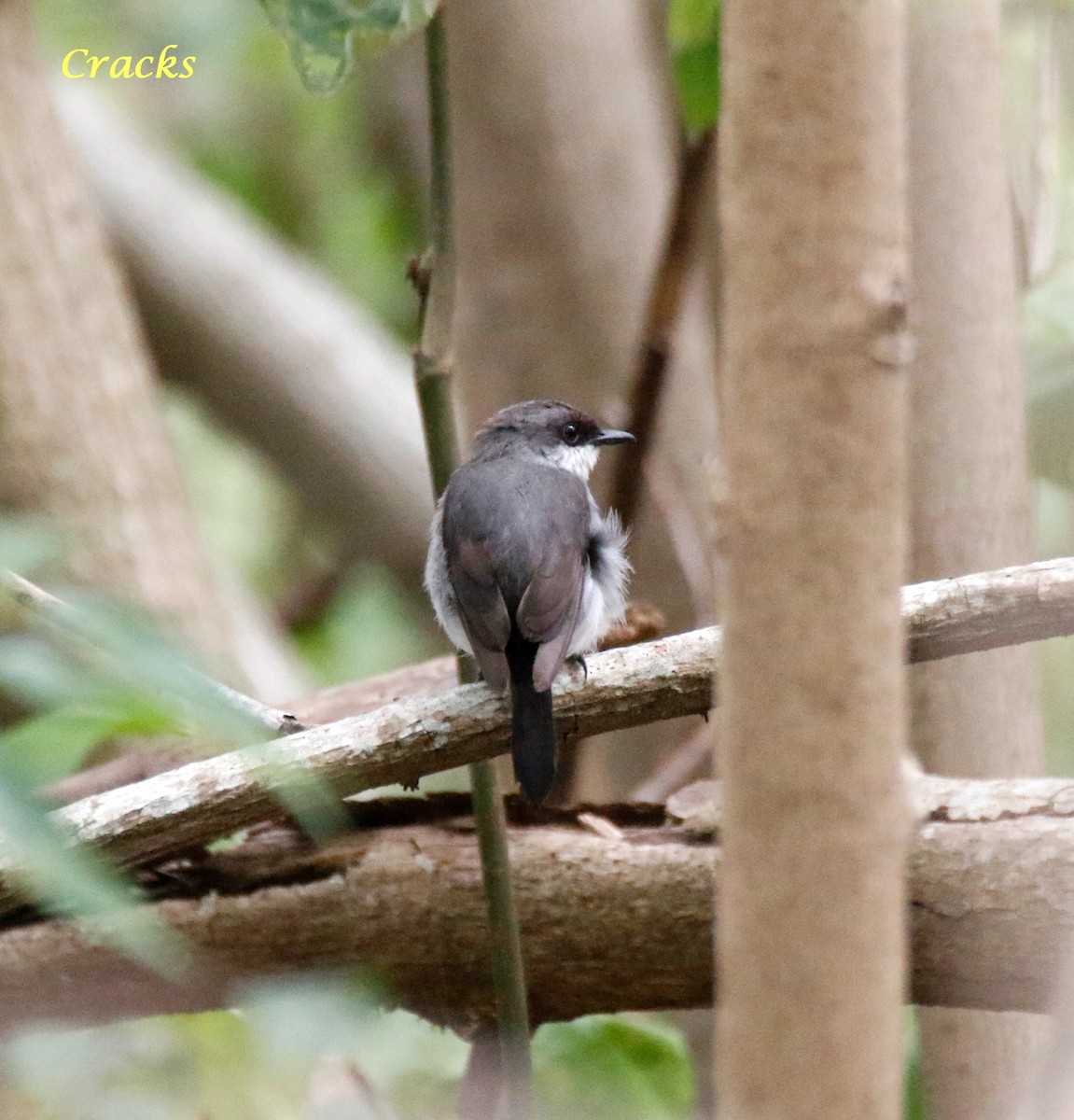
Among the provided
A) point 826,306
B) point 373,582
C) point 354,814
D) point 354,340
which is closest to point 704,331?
point 354,340

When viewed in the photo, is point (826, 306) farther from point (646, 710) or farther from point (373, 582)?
point (373, 582)

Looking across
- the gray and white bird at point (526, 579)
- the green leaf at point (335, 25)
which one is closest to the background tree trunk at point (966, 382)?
the gray and white bird at point (526, 579)

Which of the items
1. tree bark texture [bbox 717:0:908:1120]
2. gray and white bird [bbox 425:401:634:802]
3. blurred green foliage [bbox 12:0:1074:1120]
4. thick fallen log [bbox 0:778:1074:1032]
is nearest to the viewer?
tree bark texture [bbox 717:0:908:1120]

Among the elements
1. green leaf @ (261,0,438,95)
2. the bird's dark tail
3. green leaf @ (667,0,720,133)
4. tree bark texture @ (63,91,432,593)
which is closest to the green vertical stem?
green leaf @ (261,0,438,95)

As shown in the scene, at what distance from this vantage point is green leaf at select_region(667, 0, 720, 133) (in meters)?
3.05

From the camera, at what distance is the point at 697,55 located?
3197 millimetres

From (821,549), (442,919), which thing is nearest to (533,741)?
(442,919)

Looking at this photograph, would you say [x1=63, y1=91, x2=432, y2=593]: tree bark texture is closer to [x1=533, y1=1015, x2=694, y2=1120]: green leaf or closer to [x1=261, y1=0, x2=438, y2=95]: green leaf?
[x1=533, y1=1015, x2=694, y2=1120]: green leaf

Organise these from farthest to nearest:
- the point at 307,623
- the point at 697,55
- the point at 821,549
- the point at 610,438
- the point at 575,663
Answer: the point at 307,623, the point at 610,438, the point at 575,663, the point at 697,55, the point at 821,549

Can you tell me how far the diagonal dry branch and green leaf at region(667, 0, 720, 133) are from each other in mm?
1242

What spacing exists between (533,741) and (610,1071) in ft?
2.28

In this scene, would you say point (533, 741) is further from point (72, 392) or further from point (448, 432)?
point (72, 392)

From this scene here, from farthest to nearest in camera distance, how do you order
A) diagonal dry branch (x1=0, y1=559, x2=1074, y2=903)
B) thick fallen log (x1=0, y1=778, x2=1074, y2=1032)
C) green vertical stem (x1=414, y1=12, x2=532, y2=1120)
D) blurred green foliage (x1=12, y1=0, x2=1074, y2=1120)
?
thick fallen log (x1=0, y1=778, x2=1074, y2=1032), green vertical stem (x1=414, y1=12, x2=532, y2=1120), diagonal dry branch (x1=0, y1=559, x2=1074, y2=903), blurred green foliage (x1=12, y1=0, x2=1074, y2=1120)

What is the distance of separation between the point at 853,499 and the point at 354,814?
203 centimetres
